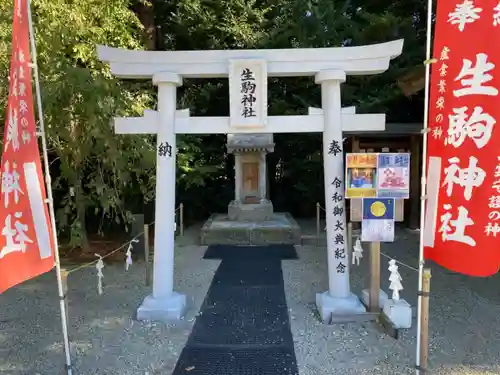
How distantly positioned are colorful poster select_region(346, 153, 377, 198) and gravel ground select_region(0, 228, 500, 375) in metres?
1.44

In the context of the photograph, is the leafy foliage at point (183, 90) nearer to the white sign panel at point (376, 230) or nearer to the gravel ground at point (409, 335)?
the gravel ground at point (409, 335)

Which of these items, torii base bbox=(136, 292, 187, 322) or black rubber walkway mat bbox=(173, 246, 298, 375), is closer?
black rubber walkway mat bbox=(173, 246, 298, 375)

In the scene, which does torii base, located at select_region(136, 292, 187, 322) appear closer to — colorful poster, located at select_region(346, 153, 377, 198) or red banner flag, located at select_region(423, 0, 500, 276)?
colorful poster, located at select_region(346, 153, 377, 198)

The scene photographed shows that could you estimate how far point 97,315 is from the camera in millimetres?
4820

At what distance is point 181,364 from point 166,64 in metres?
3.17

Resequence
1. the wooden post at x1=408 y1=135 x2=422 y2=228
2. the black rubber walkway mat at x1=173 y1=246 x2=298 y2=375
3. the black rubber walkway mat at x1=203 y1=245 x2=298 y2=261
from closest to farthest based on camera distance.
A: 1. the black rubber walkway mat at x1=173 y1=246 x2=298 y2=375
2. the black rubber walkway mat at x1=203 y1=245 x2=298 y2=261
3. the wooden post at x1=408 y1=135 x2=422 y2=228

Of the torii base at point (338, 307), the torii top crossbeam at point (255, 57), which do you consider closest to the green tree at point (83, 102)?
the torii top crossbeam at point (255, 57)

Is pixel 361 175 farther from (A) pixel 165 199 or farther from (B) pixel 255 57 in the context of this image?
(A) pixel 165 199

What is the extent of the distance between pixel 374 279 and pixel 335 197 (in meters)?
1.02

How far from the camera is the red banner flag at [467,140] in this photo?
112 inches

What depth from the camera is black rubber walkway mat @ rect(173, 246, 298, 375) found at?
142 inches

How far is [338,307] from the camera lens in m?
4.57

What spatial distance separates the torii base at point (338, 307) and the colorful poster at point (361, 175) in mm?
1243

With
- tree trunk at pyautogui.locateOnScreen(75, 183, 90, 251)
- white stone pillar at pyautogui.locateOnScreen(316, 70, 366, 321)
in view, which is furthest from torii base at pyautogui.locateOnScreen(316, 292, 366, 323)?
tree trunk at pyautogui.locateOnScreen(75, 183, 90, 251)
